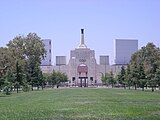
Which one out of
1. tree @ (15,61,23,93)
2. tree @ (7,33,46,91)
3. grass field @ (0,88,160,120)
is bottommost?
grass field @ (0,88,160,120)

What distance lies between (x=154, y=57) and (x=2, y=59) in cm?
3355

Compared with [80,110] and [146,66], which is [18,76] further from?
[80,110]

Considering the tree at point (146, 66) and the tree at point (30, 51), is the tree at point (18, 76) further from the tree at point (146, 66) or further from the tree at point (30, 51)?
the tree at point (146, 66)

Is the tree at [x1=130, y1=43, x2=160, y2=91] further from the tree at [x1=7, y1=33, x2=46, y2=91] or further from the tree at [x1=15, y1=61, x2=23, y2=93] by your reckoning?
the tree at [x1=15, y1=61, x2=23, y2=93]

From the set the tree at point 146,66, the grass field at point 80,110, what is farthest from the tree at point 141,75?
the grass field at point 80,110

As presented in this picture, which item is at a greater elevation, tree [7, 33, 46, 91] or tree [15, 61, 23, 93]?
tree [7, 33, 46, 91]

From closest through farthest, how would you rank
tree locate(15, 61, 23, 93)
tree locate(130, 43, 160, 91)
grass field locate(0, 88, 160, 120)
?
grass field locate(0, 88, 160, 120), tree locate(15, 61, 23, 93), tree locate(130, 43, 160, 91)

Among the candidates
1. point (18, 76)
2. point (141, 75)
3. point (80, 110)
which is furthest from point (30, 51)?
point (80, 110)

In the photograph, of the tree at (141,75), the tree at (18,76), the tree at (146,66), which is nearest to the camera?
the tree at (18,76)

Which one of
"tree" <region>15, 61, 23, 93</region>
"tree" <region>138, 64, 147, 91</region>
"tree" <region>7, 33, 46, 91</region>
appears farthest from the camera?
"tree" <region>7, 33, 46, 91</region>

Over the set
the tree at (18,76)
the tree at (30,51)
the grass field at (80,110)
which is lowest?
the grass field at (80,110)

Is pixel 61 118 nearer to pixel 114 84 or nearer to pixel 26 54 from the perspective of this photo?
pixel 26 54

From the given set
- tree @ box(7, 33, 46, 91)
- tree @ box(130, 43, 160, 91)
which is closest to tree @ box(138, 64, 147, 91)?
tree @ box(130, 43, 160, 91)

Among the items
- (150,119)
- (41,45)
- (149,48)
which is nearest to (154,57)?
(149,48)
